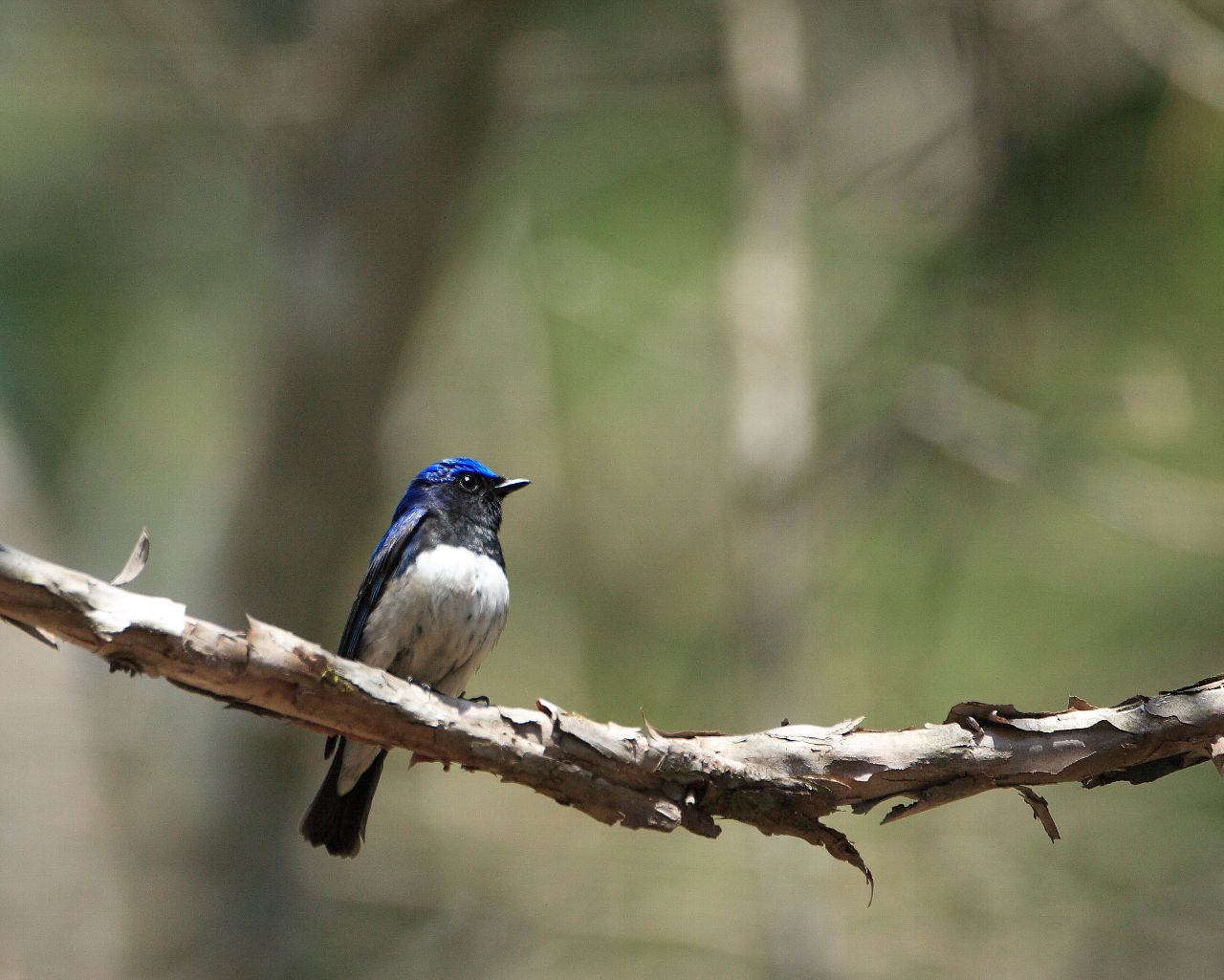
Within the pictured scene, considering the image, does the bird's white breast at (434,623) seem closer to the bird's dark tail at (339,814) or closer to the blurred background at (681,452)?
the bird's dark tail at (339,814)

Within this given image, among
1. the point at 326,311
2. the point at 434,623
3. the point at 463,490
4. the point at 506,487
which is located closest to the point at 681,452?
the point at 326,311

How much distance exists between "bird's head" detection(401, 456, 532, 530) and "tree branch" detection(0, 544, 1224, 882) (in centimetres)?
183

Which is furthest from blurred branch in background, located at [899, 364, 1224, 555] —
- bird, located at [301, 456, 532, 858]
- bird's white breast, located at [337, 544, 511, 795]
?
bird's white breast, located at [337, 544, 511, 795]

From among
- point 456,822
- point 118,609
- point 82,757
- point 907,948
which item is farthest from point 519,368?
point 118,609

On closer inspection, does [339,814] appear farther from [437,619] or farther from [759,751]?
[759,751]

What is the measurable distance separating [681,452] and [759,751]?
17.5 feet

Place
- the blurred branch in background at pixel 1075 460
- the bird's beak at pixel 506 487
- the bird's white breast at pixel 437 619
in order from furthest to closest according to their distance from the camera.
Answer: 1. the blurred branch in background at pixel 1075 460
2. the bird's beak at pixel 506 487
3. the bird's white breast at pixel 437 619

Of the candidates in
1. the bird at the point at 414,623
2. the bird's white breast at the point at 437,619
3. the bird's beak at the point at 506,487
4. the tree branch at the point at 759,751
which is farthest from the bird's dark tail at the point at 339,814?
the tree branch at the point at 759,751

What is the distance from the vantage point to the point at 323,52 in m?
6.35

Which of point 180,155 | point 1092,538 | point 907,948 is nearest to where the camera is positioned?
point 907,948

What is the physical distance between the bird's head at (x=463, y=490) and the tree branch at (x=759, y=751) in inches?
71.9

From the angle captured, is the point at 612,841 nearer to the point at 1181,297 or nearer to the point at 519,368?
the point at 519,368

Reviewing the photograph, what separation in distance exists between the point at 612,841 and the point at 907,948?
6.40 ft

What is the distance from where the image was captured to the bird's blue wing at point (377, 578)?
418 centimetres
